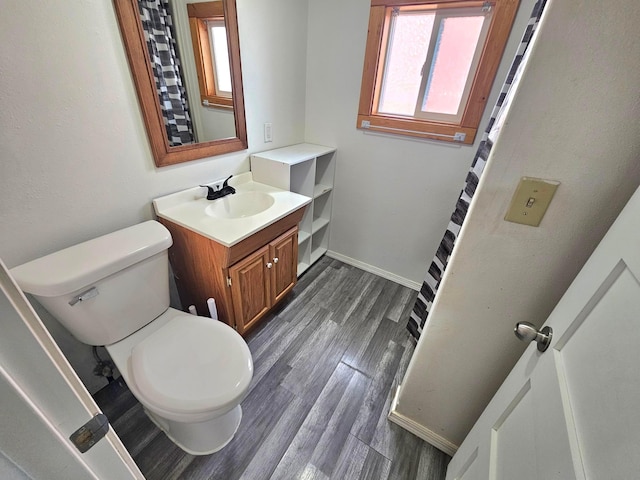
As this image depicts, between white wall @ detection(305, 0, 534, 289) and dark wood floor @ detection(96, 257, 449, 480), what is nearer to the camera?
dark wood floor @ detection(96, 257, 449, 480)

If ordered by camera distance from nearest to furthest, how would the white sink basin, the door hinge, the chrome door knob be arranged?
the door hinge
the chrome door knob
the white sink basin

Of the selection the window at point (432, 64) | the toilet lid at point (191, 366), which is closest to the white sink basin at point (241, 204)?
the toilet lid at point (191, 366)

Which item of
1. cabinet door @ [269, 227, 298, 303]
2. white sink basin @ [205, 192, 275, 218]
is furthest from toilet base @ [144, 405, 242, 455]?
white sink basin @ [205, 192, 275, 218]

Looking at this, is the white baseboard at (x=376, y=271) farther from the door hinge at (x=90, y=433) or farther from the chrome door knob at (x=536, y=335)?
the door hinge at (x=90, y=433)

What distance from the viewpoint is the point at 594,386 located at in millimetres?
439

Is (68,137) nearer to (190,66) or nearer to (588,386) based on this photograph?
(190,66)

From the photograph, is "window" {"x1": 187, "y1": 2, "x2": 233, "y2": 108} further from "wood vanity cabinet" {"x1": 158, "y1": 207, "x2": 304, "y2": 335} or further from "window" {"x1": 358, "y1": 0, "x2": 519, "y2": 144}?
"window" {"x1": 358, "y1": 0, "x2": 519, "y2": 144}

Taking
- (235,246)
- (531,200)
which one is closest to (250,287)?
(235,246)

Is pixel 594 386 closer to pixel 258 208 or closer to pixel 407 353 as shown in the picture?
pixel 407 353

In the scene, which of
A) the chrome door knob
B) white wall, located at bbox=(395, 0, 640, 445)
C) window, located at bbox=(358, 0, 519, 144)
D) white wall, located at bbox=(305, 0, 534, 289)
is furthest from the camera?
white wall, located at bbox=(305, 0, 534, 289)

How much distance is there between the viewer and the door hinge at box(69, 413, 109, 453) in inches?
16.2

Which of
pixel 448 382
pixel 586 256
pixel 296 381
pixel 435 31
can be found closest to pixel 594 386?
pixel 586 256

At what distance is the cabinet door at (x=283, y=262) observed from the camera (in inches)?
60.8

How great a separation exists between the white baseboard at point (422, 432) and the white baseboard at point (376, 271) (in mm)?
1041
